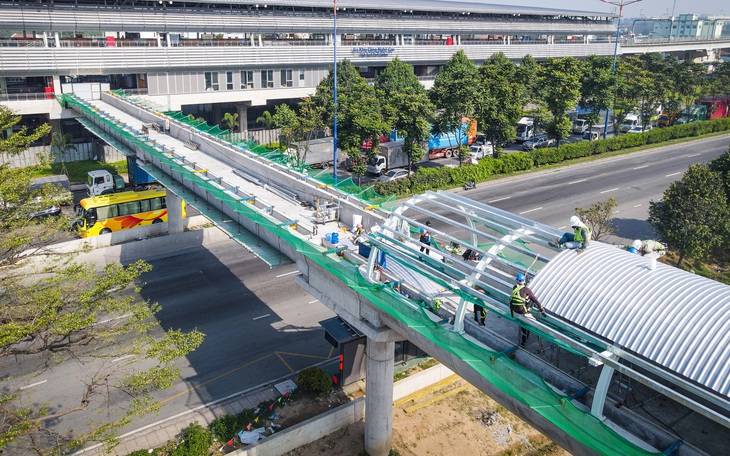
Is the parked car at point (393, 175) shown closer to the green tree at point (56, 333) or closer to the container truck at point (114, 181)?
the container truck at point (114, 181)

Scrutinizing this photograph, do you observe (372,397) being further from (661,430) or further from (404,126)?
(404,126)

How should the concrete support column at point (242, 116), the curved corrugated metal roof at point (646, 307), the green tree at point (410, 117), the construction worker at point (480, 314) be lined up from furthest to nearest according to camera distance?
the concrete support column at point (242, 116)
the green tree at point (410, 117)
the construction worker at point (480, 314)
the curved corrugated metal roof at point (646, 307)

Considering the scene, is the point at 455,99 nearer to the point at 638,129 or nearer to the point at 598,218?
the point at 598,218

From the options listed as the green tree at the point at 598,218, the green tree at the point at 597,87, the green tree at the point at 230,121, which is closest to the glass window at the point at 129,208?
the green tree at the point at 230,121

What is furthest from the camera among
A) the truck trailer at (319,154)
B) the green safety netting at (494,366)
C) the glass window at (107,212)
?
the truck trailer at (319,154)

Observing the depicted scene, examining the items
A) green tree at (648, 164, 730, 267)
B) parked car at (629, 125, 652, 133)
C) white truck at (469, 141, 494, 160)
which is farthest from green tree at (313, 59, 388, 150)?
parked car at (629, 125, 652, 133)

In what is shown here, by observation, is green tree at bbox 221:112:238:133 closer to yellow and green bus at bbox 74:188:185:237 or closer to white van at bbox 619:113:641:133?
yellow and green bus at bbox 74:188:185:237
